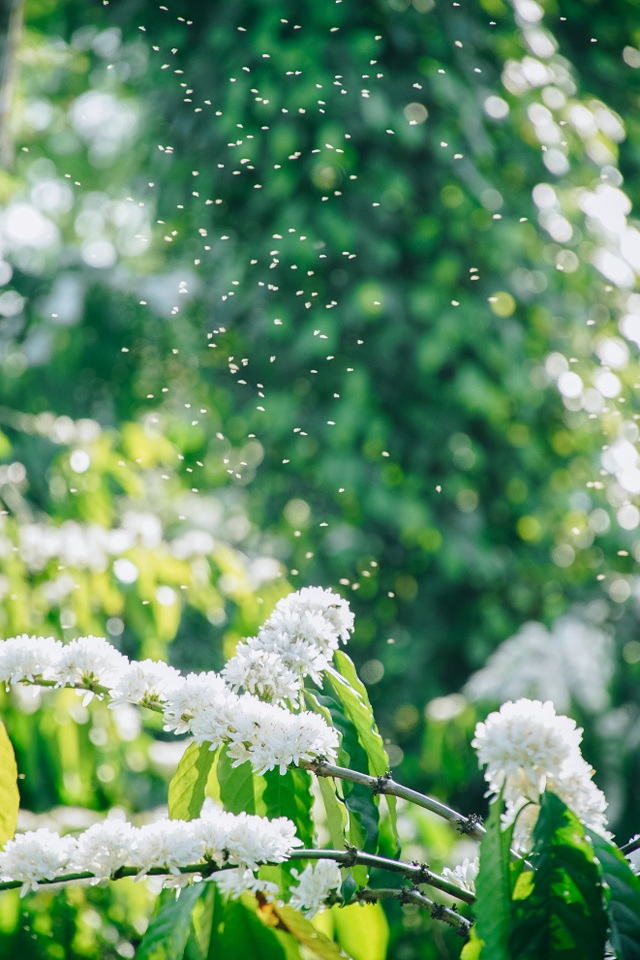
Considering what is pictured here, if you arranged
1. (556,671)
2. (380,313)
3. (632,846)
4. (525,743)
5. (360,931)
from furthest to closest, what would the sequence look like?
1. (380,313)
2. (556,671)
3. (360,931)
4. (632,846)
5. (525,743)

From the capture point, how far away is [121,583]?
4.07ft

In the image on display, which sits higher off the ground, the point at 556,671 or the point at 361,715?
the point at 361,715

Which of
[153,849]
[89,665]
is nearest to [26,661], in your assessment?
[89,665]

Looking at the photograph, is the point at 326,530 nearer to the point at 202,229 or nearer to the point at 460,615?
the point at 460,615

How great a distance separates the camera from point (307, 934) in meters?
0.43

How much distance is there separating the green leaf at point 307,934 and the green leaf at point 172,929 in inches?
2.1

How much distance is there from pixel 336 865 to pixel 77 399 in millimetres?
2802

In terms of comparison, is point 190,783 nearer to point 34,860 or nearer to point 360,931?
point 34,860

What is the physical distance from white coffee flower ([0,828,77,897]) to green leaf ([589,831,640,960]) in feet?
0.81

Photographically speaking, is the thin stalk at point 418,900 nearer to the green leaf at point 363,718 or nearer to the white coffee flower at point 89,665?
the green leaf at point 363,718

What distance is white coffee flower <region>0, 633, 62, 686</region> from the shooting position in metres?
0.48

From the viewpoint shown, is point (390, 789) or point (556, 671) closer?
point (390, 789)

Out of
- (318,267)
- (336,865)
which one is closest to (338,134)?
(318,267)

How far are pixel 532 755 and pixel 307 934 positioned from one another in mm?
163
